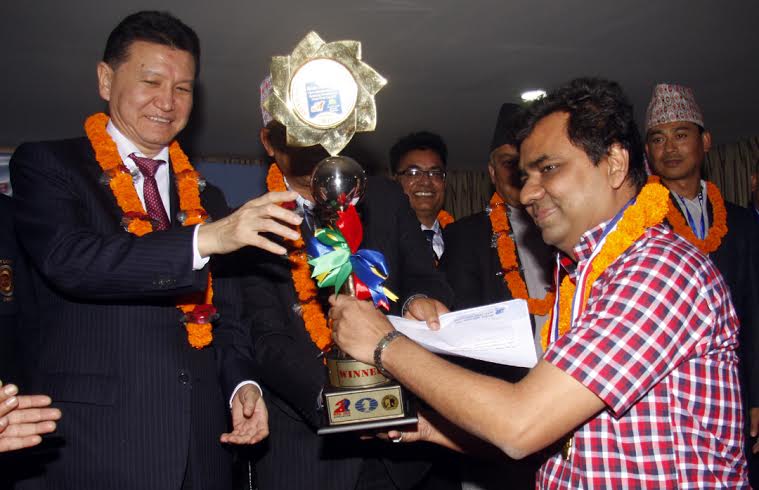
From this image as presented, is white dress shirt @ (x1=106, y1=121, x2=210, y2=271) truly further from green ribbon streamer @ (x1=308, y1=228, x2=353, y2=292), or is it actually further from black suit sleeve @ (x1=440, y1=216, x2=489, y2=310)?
black suit sleeve @ (x1=440, y1=216, x2=489, y2=310)

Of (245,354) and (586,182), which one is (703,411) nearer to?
(586,182)

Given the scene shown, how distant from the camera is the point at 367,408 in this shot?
1684mm

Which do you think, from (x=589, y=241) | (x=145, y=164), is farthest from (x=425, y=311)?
(x=145, y=164)

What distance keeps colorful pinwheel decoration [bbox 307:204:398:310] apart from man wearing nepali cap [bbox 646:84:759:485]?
2567mm

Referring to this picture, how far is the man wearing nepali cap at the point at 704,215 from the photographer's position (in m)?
3.57

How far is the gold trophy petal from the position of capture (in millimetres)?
1764

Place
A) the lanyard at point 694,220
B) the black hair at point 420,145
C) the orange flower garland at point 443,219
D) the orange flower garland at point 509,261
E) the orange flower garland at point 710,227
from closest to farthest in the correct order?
the orange flower garland at point 509,261 < the orange flower garland at point 710,227 < the lanyard at point 694,220 < the black hair at point 420,145 < the orange flower garland at point 443,219

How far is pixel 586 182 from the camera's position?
1864 mm

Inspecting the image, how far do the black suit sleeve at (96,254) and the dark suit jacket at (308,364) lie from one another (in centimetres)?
51

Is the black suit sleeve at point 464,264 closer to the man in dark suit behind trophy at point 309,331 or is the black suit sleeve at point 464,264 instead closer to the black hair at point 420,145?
the black hair at point 420,145

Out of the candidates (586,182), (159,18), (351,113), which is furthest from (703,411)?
(159,18)

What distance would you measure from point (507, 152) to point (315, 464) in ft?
Answer: 7.63

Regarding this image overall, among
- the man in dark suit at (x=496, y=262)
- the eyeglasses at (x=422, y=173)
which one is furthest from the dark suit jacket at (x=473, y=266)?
the eyeglasses at (x=422, y=173)

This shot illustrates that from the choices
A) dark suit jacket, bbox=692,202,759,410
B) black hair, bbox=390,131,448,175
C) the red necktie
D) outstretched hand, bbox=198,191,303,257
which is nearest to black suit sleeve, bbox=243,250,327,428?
the red necktie
